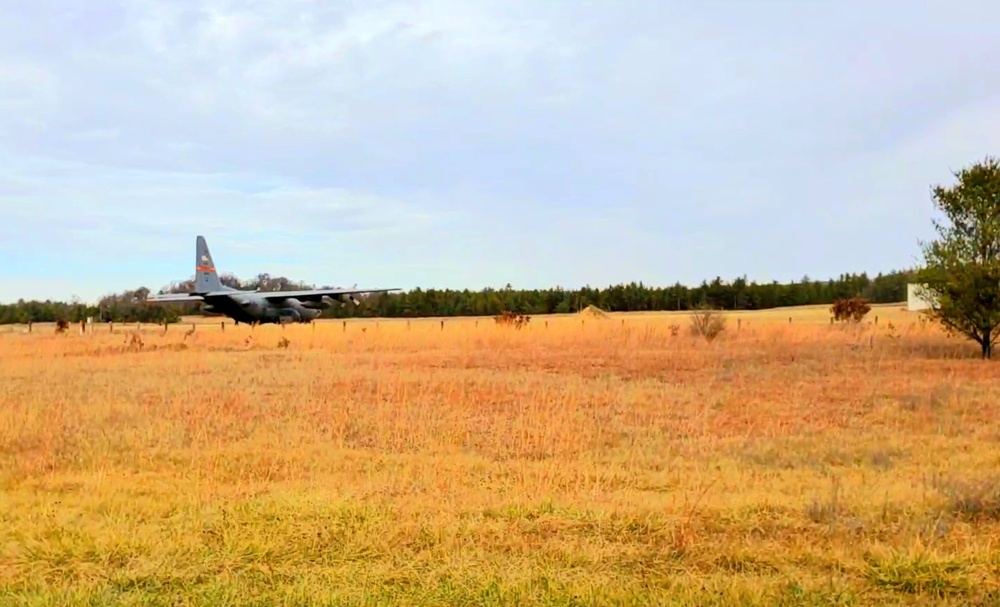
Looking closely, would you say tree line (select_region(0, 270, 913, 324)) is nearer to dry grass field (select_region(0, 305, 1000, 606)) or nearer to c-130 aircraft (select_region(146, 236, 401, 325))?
c-130 aircraft (select_region(146, 236, 401, 325))

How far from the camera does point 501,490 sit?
6.91 metres

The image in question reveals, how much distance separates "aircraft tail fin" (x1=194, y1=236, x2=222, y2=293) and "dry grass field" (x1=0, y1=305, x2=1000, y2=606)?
32.9m

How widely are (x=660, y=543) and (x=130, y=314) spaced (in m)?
77.7

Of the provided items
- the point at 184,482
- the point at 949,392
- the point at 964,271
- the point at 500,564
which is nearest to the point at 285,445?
the point at 184,482

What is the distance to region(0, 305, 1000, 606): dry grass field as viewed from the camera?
4.55 metres

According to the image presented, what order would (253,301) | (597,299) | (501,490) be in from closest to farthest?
(501,490)
(253,301)
(597,299)

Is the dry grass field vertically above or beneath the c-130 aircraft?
beneath

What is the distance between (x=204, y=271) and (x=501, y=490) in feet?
147

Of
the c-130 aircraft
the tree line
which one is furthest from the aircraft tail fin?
the tree line

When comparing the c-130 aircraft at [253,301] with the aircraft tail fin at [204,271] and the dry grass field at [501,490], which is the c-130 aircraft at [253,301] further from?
the dry grass field at [501,490]

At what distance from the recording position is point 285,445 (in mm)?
9305

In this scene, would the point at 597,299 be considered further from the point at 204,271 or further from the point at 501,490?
the point at 501,490

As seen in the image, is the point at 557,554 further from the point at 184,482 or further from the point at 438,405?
the point at 438,405

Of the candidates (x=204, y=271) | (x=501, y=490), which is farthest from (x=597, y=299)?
(x=501, y=490)
